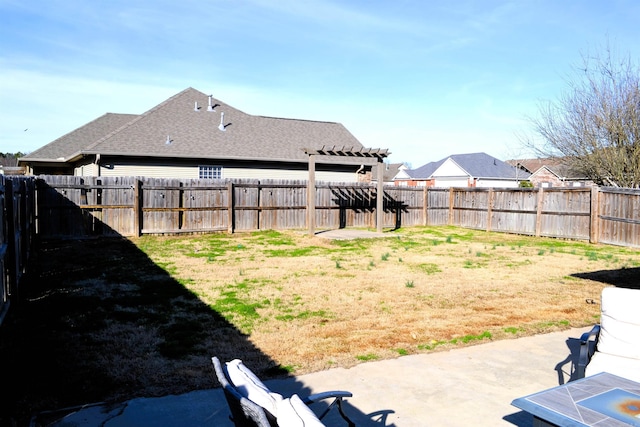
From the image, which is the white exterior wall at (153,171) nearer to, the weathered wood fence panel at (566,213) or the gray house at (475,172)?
the weathered wood fence panel at (566,213)

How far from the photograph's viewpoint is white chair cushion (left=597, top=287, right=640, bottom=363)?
414 cm

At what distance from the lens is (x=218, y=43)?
19.9 meters

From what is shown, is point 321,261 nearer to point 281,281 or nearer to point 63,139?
point 281,281

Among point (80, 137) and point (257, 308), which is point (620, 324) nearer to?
point (257, 308)

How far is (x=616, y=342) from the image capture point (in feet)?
13.8

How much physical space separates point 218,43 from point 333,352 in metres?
17.2

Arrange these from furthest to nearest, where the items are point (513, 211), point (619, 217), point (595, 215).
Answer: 1. point (513, 211)
2. point (595, 215)
3. point (619, 217)

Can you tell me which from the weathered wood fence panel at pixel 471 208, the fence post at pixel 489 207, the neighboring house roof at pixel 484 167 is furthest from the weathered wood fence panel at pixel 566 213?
the neighboring house roof at pixel 484 167

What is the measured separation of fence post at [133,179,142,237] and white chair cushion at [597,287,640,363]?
1451 cm

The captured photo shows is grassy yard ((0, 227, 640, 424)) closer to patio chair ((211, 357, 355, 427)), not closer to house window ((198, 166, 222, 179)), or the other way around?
patio chair ((211, 357, 355, 427))

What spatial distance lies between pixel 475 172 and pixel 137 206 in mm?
37738

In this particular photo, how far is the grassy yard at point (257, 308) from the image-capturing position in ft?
16.4

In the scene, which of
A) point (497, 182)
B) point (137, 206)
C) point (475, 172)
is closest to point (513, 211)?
point (137, 206)

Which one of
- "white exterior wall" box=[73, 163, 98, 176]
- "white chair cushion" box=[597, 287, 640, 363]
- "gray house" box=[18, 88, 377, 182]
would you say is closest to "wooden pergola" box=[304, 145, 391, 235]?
"gray house" box=[18, 88, 377, 182]
